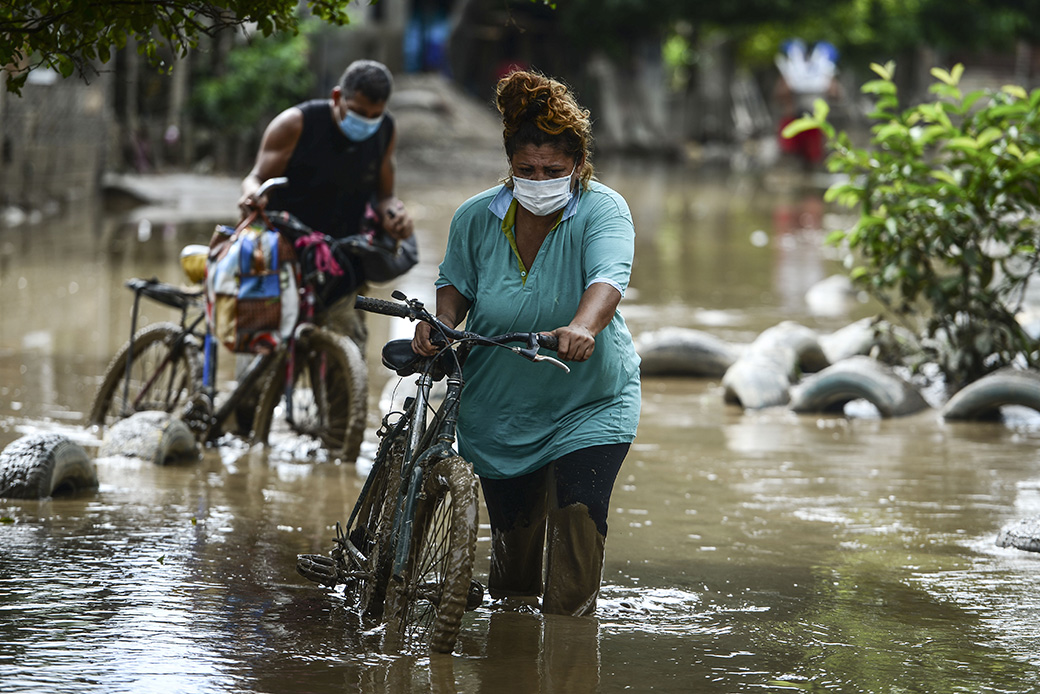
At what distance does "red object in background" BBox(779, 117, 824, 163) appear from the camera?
39.6 metres

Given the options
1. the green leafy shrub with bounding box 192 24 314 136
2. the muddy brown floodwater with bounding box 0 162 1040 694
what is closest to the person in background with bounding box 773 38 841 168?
the green leafy shrub with bounding box 192 24 314 136

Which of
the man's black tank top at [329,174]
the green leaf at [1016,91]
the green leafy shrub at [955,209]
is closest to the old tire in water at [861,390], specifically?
the green leafy shrub at [955,209]

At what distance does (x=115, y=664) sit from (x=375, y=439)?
3687 mm

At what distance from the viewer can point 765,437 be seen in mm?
7746

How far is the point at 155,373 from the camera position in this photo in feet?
23.6

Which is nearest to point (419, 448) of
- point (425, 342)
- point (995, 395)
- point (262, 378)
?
point (425, 342)

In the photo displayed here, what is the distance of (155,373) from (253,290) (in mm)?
1059

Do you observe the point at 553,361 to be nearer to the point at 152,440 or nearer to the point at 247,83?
the point at 152,440

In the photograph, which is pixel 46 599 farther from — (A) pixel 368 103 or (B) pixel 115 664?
(A) pixel 368 103

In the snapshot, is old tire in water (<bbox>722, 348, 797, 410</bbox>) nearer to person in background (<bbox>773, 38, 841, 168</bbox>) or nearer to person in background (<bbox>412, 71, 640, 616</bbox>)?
person in background (<bbox>412, 71, 640, 616</bbox>)

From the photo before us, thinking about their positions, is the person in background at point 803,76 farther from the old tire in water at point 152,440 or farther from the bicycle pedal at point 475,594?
the bicycle pedal at point 475,594

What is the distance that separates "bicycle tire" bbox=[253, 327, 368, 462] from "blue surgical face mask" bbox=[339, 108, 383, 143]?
3.40 ft

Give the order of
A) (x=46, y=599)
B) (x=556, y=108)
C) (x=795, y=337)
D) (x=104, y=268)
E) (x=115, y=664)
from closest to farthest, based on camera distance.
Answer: (x=115, y=664) < (x=556, y=108) < (x=46, y=599) < (x=795, y=337) < (x=104, y=268)

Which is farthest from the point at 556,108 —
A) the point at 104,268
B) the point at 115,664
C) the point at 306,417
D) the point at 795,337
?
the point at 104,268
